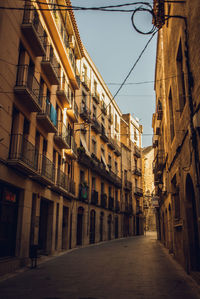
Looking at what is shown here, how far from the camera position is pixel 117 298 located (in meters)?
6.37

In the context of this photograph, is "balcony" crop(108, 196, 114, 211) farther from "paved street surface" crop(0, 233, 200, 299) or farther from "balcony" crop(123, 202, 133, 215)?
"paved street surface" crop(0, 233, 200, 299)

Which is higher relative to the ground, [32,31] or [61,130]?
[32,31]

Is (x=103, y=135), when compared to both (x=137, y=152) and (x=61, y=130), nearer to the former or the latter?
(x=61, y=130)

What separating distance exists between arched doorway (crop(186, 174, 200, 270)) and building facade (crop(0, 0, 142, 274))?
6.06 m

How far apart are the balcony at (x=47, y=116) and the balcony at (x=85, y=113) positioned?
Result: 26.5ft

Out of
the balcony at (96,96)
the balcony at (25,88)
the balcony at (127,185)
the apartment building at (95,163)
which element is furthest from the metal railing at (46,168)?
the balcony at (127,185)

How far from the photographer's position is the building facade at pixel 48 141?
436 inches

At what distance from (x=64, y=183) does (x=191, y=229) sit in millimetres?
10776

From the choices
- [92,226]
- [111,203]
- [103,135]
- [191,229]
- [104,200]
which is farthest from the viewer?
[111,203]

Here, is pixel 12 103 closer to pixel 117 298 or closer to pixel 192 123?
pixel 192 123

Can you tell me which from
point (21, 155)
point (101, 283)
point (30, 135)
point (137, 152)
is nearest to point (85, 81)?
point (30, 135)

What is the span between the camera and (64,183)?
18562 millimetres

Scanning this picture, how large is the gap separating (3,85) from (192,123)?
683cm

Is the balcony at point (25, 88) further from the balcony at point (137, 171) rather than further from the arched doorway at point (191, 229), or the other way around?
the balcony at point (137, 171)
